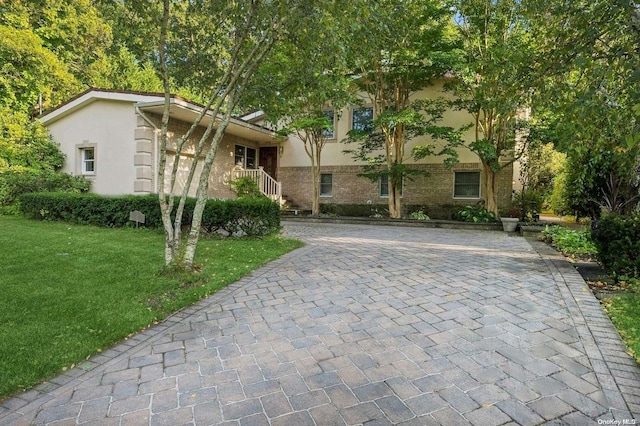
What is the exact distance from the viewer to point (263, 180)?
15414 mm

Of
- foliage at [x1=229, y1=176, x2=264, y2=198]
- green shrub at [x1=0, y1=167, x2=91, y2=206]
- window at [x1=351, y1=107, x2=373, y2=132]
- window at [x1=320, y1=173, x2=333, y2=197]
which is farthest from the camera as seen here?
window at [x1=320, y1=173, x2=333, y2=197]

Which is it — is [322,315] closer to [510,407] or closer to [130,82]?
[510,407]

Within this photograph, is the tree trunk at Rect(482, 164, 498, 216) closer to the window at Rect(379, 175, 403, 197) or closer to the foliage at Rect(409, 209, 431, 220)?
the foliage at Rect(409, 209, 431, 220)

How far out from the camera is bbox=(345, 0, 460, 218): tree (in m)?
11.1

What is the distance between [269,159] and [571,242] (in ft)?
45.1

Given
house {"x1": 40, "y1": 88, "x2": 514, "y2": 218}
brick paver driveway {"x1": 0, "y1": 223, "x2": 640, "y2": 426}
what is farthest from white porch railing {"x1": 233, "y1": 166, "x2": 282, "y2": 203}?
brick paver driveway {"x1": 0, "y1": 223, "x2": 640, "y2": 426}

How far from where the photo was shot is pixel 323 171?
56.7ft

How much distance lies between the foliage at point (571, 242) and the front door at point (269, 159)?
12479mm

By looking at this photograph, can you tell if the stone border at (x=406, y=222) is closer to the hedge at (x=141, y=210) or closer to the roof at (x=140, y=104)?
the roof at (x=140, y=104)

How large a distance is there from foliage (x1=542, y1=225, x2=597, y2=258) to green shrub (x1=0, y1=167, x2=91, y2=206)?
1417 cm

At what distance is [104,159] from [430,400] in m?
13.3

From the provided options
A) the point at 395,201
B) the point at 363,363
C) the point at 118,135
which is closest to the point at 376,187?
the point at 395,201

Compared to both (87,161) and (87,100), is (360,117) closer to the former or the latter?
(87,100)

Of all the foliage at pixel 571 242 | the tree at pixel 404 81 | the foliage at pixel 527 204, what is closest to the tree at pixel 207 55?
the tree at pixel 404 81
